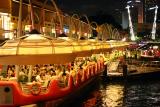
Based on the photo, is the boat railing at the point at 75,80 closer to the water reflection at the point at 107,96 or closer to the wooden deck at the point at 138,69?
the water reflection at the point at 107,96

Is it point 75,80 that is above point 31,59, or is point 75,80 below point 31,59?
below

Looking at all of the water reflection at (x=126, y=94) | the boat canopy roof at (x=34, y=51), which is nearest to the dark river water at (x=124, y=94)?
the water reflection at (x=126, y=94)

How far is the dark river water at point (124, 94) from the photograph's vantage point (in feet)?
126

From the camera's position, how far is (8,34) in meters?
41.1

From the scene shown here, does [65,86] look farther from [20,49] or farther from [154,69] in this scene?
[154,69]

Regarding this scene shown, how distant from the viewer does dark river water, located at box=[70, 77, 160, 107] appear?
38.3 meters

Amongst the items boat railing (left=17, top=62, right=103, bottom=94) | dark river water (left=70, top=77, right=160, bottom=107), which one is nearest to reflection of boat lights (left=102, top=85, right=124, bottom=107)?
dark river water (left=70, top=77, right=160, bottom=107)

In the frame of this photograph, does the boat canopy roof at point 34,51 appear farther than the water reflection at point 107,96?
No

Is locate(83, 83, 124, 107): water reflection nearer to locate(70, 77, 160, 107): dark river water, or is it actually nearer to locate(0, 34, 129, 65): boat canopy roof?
locate(70, 77, 160, 107): dark river water

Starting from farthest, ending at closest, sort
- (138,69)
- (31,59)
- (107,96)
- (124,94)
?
1. (138,69)
2. (124,94)
3. (107,96)
4. (31,59)

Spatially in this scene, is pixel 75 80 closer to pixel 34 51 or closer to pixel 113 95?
pixel 34 51

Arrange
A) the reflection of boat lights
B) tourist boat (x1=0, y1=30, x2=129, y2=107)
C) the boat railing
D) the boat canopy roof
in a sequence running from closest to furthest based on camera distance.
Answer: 1. tourist boat (x1=0, y1=30, x2=129, y2=107)
2. the boat canopy roof
3. the boat railing
4. the reflection of boat lights

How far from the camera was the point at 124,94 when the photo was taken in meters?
45.5

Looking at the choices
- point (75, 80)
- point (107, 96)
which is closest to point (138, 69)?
point (107, 96)
